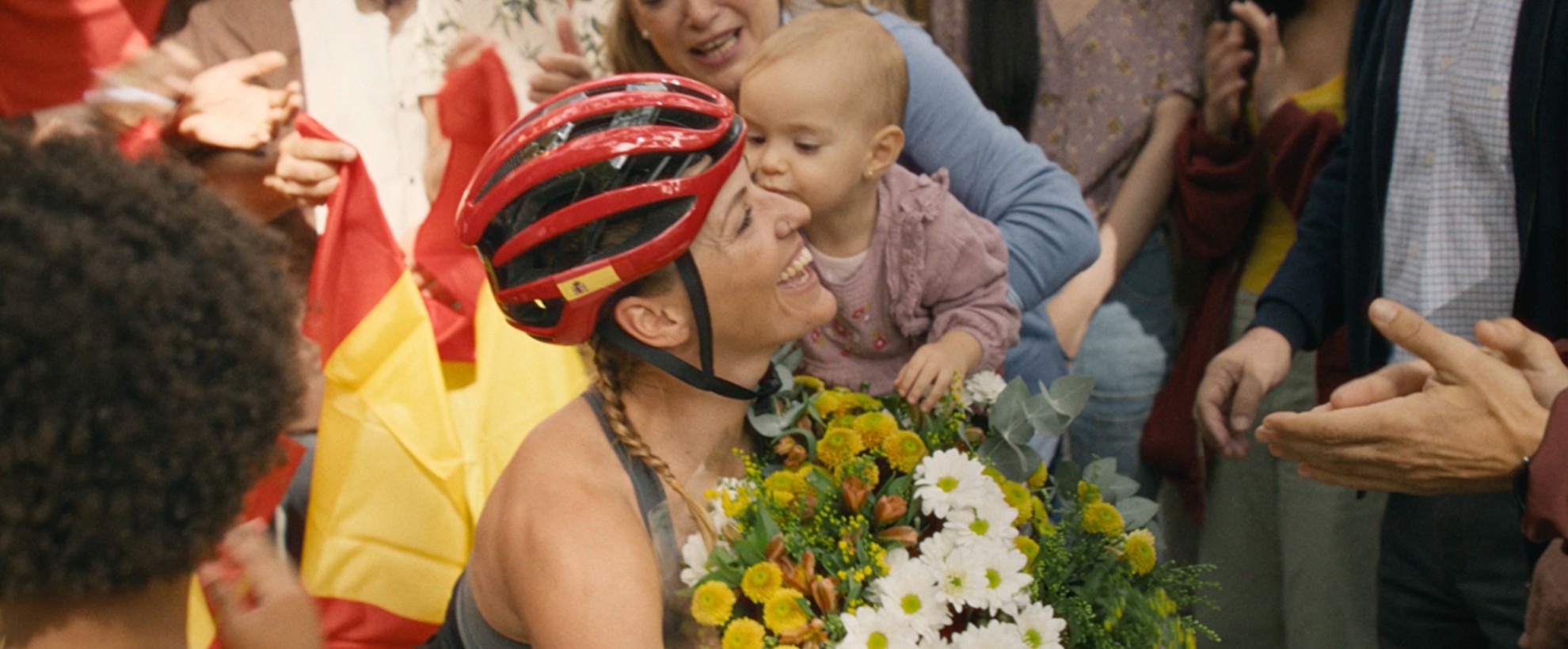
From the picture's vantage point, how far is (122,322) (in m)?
1.38

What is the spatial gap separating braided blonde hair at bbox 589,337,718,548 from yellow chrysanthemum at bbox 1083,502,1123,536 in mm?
621

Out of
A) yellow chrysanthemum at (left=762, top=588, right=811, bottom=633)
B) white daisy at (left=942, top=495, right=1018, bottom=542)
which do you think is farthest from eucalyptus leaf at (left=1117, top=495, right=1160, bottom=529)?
yellow chrysanthemum at (left=762, top=588, right=811, bottom=633)

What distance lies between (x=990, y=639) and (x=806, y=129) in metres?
1.00

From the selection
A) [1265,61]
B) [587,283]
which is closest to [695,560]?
[587,283]

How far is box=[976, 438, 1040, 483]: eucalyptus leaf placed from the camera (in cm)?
209

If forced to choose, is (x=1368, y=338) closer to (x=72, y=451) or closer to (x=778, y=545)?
(x=778, y=545)

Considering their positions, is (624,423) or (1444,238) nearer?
(624,423)

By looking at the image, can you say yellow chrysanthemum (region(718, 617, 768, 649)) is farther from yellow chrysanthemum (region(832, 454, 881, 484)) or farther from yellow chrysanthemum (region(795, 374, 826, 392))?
yellow chrysanthemum (region(795, 374, 826, 392))

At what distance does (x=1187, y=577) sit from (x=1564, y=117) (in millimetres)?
1055

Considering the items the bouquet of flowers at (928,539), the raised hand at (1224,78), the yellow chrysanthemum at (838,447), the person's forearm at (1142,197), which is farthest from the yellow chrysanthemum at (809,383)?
the raised hand at (1224,78)

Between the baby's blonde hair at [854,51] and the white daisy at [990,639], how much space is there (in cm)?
101

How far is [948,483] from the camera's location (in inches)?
74.5

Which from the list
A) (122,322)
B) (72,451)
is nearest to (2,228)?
(122,322)

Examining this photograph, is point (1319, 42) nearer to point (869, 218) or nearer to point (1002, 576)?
point (869, 218)
